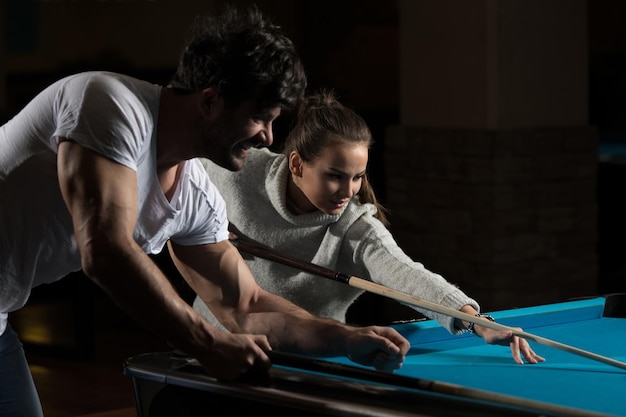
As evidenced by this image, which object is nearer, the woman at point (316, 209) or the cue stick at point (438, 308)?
the cue stick at point (438, 308)

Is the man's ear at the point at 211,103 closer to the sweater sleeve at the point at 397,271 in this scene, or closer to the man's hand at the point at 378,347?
the man's hand at the point at 378,347

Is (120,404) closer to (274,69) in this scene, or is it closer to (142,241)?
(142,241)

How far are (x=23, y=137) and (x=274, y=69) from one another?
475 millimetres

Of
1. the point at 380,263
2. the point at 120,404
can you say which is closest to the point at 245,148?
the point at 380,263

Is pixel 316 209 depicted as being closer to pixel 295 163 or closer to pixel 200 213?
pixel 295 163

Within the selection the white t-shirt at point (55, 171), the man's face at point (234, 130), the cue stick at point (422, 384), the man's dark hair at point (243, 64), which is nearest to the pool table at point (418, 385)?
the cue stick at point (422, 384)

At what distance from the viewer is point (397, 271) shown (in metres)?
2.99

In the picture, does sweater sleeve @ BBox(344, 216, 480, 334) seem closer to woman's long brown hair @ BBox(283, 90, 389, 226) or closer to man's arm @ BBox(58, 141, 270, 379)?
woman's long brown hair @ BBox(283, 90, 389, 226)

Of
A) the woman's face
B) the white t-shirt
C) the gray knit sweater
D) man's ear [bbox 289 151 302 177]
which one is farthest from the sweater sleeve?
the white t-shirt

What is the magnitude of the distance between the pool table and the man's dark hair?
19.6 inches

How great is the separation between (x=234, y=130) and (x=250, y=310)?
1.88 feet

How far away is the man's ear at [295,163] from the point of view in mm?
3223

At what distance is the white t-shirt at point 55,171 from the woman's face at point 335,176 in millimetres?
776

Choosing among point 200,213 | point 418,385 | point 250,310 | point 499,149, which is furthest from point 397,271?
point 499,149
